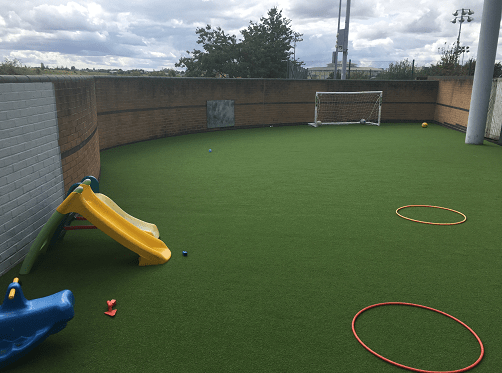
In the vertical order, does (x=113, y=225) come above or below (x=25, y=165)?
below

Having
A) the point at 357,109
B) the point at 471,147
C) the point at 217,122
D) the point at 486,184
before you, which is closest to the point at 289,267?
the point at 486,184

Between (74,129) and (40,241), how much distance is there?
10.3ft

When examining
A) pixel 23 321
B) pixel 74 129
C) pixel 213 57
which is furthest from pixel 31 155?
pixel 213 57

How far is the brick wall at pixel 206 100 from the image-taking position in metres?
14.0

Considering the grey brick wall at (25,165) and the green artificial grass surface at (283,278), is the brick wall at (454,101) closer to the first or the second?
the green artificial grass surface at (283,278)

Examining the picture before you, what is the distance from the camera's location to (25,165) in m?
5.14

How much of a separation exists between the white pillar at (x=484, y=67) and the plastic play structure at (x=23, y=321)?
13.8 metres

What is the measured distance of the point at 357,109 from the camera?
2122cm

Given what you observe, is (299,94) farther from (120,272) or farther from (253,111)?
(120,272)

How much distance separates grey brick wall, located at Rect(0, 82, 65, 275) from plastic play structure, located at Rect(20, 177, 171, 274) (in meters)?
0.32

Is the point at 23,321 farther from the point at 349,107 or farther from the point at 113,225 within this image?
the point at 349,107

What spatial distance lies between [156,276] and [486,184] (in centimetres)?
736

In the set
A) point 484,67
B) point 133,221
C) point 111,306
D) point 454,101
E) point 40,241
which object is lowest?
point 111,306

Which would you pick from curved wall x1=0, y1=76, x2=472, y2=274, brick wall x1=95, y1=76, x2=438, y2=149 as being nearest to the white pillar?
curved wall x1=0, y1=76, x2=472, y2=274
